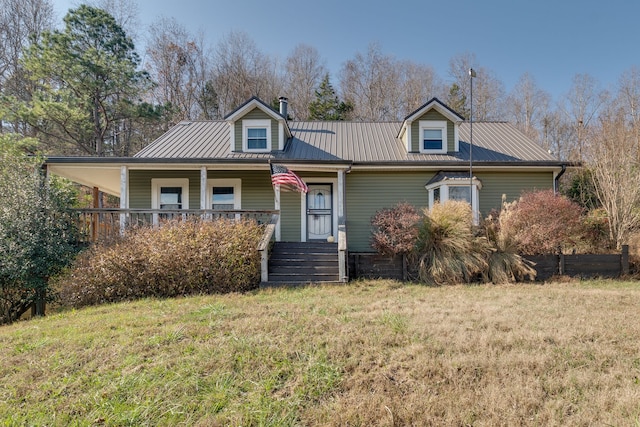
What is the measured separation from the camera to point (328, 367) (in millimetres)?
2996

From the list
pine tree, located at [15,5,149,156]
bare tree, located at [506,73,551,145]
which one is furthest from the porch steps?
bare tree, located at [506,73,551,145]

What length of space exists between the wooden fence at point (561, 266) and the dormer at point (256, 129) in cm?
592

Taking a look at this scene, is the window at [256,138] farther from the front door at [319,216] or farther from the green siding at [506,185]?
the green siding at [506,185]

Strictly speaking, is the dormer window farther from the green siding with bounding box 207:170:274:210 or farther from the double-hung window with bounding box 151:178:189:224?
the double-hung window with bounding box 151:178:189:224

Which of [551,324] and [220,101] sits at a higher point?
[220,101]

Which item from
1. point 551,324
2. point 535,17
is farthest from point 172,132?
point 535,17

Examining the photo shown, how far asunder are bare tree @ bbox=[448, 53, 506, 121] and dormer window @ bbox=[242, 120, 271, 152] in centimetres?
1684

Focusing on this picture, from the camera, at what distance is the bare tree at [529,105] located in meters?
23.4

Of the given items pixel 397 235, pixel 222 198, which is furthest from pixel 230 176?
pixel 397 235

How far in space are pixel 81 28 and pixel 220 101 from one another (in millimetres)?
8696

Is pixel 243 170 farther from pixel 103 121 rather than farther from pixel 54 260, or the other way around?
pixel 103 121

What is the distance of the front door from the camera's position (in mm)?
10664

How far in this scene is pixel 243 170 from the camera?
10602mm

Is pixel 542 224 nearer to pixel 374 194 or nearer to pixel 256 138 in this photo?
pixel 374 194
